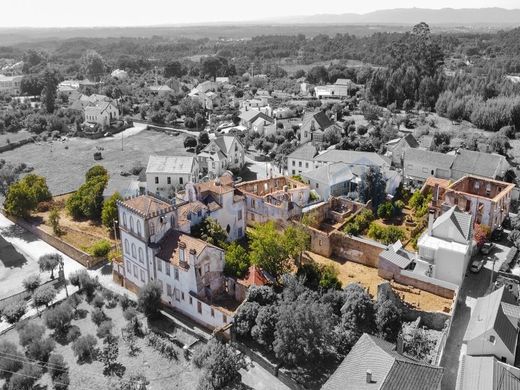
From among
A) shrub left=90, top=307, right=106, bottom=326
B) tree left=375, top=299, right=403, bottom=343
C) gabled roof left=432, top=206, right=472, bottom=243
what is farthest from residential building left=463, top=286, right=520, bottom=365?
shrub left=90, top=307, right=106, bottom=326

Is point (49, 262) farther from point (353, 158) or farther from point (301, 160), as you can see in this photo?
point (353, 158)

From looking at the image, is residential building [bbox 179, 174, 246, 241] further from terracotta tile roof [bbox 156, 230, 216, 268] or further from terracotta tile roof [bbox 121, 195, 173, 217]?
terracotta tile roof [bbox 156, 230, 216, 268]

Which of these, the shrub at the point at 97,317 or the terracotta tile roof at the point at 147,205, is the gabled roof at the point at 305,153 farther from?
the shrub at the point at 97,317

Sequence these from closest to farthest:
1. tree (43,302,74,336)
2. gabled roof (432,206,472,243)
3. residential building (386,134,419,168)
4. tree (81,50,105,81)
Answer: tree (43,302,74,336)
gabled roof (432,206,472,243)
residential building (386,134,419,168)
tree (81,50,105,81)

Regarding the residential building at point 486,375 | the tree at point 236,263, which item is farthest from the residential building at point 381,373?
the tree at point 236,263

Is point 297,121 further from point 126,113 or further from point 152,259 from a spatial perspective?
point 152,259

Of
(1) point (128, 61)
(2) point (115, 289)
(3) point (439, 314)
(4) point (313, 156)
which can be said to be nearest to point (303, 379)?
(3) point (439, 314)
